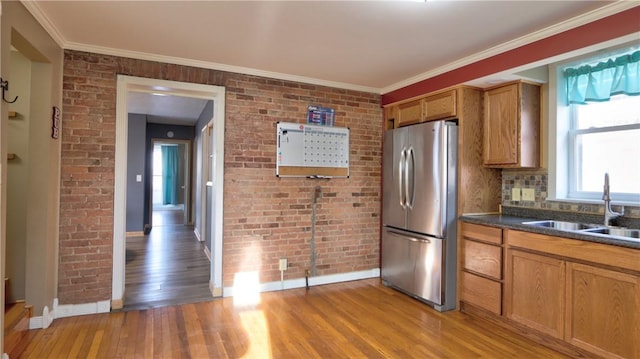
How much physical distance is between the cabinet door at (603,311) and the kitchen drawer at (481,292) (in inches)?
21.1

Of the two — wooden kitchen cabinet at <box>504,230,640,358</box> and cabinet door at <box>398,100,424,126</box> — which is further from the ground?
cabinet door at <box>398,100,424,126</box>

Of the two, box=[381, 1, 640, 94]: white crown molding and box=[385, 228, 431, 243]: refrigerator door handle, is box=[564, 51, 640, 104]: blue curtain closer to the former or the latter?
box=[381, 1, 640, 94]: white crown molding

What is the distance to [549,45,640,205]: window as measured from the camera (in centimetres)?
264

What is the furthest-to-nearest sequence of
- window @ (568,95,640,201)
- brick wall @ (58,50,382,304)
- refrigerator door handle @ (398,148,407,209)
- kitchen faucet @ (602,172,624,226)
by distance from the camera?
1. refrigerator door handle @ (398,148,407,209)
2. brick wall @ (58,50,382,304)
3. window @ (568,95,640,201)
4. kitchen faucet @ (602,172,624,226)

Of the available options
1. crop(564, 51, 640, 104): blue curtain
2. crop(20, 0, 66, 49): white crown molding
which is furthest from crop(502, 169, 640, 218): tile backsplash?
crop(20, 0, 66, 49): white crown molding

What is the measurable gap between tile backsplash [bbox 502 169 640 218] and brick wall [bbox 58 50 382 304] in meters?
1.44

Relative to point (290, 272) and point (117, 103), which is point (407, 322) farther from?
point (117, 103)

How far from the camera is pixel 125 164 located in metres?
3.08

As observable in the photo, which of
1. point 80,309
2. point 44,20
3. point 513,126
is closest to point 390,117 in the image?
point 513,126

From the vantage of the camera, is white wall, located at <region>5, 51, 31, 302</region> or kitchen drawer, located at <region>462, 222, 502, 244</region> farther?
kitchen drawer, located at <region>462, 222, 502, 244</region>

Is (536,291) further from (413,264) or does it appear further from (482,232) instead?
(413,264)

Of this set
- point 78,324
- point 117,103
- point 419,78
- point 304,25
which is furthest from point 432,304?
point 117,103

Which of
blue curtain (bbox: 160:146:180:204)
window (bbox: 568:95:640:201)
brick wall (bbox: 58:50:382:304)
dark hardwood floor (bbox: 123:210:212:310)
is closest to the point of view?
window (bbox: 568:95:640:201)

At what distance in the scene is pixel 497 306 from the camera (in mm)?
2805
